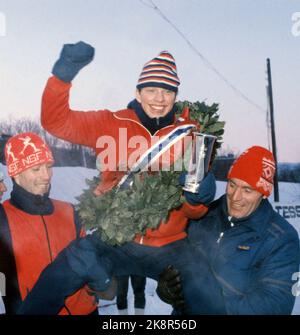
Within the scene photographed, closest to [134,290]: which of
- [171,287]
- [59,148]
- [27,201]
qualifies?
[171,287]

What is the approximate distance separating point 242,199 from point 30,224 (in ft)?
3.54

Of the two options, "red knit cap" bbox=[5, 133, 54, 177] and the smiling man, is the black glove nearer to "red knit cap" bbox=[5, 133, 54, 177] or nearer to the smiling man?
the smiling man

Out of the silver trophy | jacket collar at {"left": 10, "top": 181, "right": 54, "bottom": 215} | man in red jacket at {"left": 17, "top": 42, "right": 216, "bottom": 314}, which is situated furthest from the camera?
jacket collar at {"left": 10, "top": 181, "right": 54, "bottom": 215}

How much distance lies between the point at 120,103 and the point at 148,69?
226 mm

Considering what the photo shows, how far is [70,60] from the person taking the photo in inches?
70.6

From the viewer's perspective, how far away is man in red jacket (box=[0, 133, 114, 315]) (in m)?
1.90

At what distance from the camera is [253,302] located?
1964 millimetres

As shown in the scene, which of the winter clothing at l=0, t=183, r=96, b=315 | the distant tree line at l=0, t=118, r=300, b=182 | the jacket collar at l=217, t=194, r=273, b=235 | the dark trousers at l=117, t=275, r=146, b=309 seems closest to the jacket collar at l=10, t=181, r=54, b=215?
the winter clothing at l=0, t=183, r=96, b=315

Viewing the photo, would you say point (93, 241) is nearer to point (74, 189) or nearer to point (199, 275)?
point (74, 189)

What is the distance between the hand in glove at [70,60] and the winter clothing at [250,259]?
3.16 feet

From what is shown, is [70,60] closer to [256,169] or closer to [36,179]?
[36,179]

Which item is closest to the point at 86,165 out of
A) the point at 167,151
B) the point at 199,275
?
the point at 167,151

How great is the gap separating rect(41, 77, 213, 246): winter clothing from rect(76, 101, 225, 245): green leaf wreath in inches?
2.9
